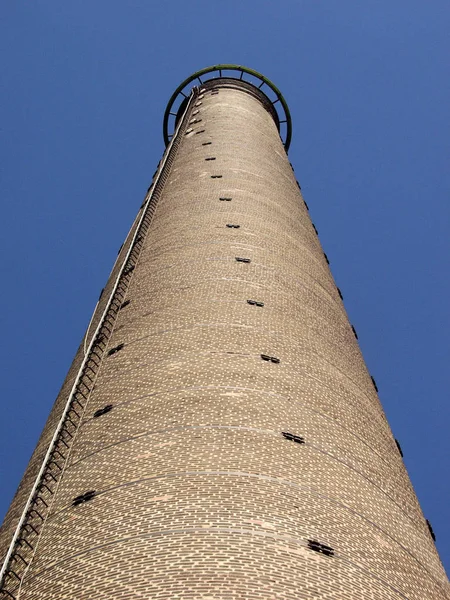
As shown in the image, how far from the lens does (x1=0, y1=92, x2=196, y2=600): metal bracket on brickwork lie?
8172 millimetres

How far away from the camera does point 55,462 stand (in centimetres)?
1000

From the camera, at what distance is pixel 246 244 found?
14.8m

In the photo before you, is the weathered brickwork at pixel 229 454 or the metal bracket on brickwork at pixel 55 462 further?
the metal bracket on brickwork at pixel 55 462

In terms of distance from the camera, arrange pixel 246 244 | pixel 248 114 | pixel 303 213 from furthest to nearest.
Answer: pixel 248 114, pixel 303 213, pixel 246 244

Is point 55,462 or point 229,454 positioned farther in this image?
point 55,462

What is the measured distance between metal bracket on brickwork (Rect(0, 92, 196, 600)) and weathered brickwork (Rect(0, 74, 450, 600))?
0.46 ft

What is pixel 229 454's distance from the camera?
8688mm

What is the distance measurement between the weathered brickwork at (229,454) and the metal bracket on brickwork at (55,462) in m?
0.14

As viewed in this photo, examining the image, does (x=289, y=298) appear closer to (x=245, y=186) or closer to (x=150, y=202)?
(x=245, y=186)

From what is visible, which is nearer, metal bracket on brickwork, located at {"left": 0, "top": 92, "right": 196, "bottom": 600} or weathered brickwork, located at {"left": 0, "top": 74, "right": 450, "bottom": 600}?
weathered brickwork, located at {"left": 0, "top": 74, "right": 450, "bottom": 600}

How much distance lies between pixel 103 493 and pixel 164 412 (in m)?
1.46

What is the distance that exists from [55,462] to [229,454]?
101 inches

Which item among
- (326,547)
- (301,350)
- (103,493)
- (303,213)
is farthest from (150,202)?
(326,547)

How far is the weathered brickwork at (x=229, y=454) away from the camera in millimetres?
7273
